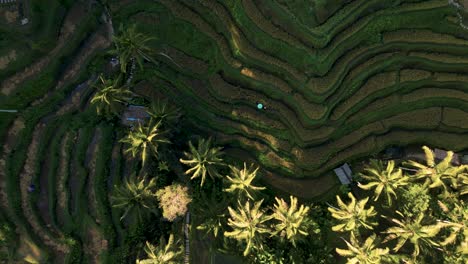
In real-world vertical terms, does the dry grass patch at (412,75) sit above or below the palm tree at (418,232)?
above

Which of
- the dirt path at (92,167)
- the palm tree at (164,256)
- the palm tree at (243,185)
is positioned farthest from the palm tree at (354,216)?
the dirt path at (92,167)

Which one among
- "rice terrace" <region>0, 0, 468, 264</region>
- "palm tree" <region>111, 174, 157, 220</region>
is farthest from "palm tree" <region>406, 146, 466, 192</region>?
"palm tree" <region>111, 174, 157, 220</region>

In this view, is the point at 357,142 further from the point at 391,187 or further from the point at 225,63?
the point at 225,63

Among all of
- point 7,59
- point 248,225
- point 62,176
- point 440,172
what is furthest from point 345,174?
point 7,59

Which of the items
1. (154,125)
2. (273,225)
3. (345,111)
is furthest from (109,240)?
(345,111)

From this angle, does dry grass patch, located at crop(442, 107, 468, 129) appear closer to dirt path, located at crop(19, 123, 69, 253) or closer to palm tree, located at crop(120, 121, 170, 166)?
palm tree, located at crop(120, 121, 170, 166)

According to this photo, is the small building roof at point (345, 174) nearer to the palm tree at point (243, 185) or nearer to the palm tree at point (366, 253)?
the palm tree at point (366, 253)
